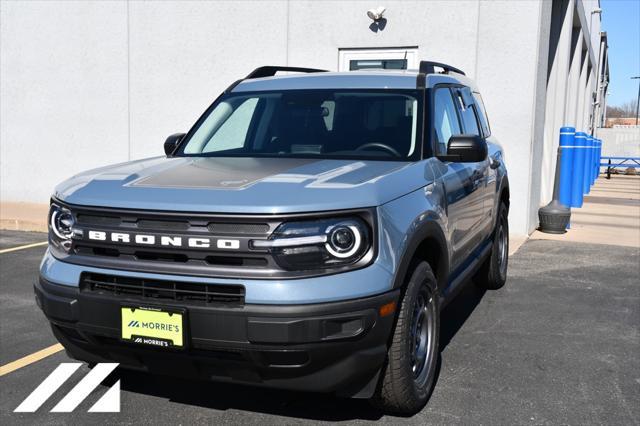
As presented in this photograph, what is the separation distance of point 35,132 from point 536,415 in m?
11.1

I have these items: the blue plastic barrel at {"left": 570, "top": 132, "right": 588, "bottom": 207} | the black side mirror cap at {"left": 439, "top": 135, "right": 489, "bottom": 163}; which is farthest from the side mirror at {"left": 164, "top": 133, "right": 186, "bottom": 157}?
the blue plastic barrel at {"left": 570, "top": 132, "right": 588, "bottom": 207}

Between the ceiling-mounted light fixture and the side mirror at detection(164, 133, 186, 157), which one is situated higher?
the ceiling-mounted light fixture

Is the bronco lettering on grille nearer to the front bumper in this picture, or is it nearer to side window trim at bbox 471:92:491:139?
the front bumper

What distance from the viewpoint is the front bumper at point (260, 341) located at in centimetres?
274

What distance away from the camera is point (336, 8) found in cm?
996

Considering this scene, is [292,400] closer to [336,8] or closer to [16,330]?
[16,330]

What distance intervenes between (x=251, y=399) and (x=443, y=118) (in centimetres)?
224

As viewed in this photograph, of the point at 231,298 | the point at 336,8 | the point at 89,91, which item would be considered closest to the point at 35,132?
the point at 89,91

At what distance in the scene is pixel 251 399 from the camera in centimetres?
368

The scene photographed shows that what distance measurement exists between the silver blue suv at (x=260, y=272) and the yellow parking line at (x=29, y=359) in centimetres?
112

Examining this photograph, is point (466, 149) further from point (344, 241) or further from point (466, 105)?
point (466, 105)

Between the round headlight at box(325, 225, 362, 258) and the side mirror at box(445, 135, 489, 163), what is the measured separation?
1.26 meters

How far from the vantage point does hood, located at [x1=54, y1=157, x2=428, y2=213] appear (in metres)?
2.87

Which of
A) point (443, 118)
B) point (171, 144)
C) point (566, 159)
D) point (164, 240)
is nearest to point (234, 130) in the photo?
point (171, 144)
